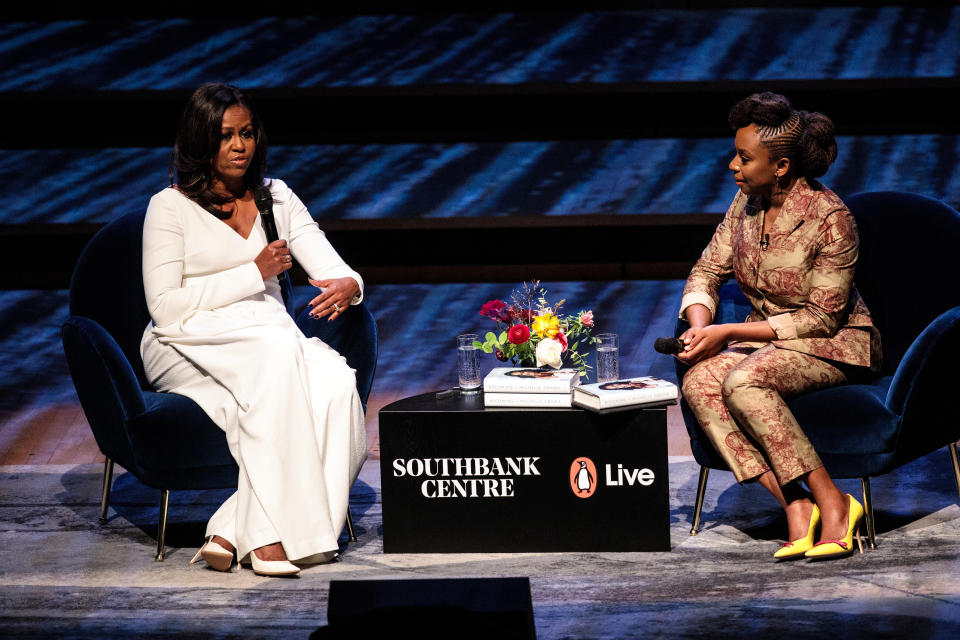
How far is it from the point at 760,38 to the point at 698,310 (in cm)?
443

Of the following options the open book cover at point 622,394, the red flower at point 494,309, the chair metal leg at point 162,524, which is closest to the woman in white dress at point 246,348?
the chair metal leg at point 162,524

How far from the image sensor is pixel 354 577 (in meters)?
3.03

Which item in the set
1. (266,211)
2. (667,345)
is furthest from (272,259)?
(667,345)

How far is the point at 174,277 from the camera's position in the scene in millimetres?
Answer: 3311

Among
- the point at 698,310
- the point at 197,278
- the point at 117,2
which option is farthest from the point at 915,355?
the point at 117,2

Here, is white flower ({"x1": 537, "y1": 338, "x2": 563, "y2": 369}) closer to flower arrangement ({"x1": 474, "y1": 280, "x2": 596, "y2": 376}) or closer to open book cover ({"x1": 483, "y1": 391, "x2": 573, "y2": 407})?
flower arrangement ({"x1": 474, "y1": 280, "x2": 596, "y2": 376})

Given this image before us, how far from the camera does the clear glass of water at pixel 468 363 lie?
334 cm

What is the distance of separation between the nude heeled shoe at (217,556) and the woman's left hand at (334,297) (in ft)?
2.30

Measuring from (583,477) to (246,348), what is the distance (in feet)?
3.13

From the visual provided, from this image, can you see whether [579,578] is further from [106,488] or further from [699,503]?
[106,488]

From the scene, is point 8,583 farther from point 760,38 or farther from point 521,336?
point 760,38

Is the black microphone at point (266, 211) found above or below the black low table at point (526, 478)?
above

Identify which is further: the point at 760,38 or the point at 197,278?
the point at 760,38

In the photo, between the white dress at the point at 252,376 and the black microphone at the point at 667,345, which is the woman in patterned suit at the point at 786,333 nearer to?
the black microphone at the point at 667,345
